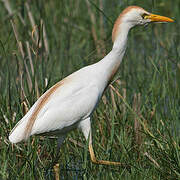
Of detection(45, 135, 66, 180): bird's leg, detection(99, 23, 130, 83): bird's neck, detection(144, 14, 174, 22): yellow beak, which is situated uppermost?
detection(144, 14, 174, 22): yellow beak

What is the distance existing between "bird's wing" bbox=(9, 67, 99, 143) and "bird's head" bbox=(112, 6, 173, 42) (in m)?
0.50

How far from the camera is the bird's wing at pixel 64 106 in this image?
392 centimetres

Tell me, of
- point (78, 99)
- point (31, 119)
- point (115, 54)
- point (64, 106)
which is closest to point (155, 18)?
point (115, 54)

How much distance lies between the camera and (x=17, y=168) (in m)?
4.19

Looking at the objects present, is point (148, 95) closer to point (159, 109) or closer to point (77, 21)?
point (159, 109)

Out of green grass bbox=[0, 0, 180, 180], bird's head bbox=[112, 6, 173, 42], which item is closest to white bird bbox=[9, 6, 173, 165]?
bird's head bbox=[112, 6, 173, 42]

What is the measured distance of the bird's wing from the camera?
3922mm

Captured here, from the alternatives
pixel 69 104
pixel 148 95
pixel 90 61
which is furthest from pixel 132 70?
pixel 69 104

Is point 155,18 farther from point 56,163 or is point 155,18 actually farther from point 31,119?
point 56,163

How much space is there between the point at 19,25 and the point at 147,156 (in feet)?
13.0

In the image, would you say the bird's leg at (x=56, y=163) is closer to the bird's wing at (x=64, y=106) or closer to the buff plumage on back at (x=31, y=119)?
the bird's wing at (x=64, y=106)

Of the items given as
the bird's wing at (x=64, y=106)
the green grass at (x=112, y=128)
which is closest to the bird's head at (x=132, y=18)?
the green grass at (x=112, y=128)

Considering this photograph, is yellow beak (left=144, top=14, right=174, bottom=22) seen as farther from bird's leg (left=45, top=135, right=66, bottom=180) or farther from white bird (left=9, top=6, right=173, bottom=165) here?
bird's leg (left=45, top=135, right=66, bottom=180)

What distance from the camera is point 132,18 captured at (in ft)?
13.4
